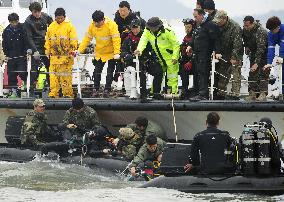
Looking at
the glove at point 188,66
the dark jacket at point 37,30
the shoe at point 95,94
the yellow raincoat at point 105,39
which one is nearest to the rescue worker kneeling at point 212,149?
the glove at point 188,66

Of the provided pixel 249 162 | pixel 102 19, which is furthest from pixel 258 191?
pixel 102 19

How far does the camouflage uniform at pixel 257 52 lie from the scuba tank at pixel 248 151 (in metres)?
2.65

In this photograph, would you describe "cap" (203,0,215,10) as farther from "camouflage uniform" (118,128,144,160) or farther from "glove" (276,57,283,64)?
"camouflage uniform" (118,128,144,160)

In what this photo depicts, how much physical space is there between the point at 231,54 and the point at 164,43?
1215 millimetres

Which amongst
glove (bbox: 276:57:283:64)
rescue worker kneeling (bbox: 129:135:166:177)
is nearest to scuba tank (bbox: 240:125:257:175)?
rescue worker kneeling (bbox: 129:135:166:177)

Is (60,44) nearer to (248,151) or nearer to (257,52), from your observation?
(257,52)

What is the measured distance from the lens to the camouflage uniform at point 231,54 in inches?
563

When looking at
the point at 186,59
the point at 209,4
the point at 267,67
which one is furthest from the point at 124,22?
the point at 267,67

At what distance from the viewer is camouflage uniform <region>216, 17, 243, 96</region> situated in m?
14.3

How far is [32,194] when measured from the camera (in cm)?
1223

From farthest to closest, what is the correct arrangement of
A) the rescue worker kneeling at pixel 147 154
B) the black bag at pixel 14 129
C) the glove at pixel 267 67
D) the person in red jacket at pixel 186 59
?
the black bag at pixel 14 129
the person in red jacket at pixel 186 59
the glove at pixel 267 67
the rescue worker kneeling at pixel 147 154

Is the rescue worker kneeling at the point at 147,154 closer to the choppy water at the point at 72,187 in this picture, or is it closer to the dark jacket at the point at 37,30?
the choppy water at the point at 72,187

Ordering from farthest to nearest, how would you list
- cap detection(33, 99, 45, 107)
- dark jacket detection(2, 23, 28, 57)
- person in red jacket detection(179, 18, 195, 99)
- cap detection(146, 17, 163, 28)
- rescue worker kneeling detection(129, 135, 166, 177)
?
dark jacket detection(2, 23, 28, 57) → cap detection(33, 99, 45, 107) → person in red jacket detection(179, 18, 195, 99) → cap detection(146, 17, 163, 28) → rescue worker kneeling detection(129, 135, 166, 177)

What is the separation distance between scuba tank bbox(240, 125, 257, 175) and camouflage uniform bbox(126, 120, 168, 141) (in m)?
2.94
